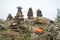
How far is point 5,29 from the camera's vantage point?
41312mm

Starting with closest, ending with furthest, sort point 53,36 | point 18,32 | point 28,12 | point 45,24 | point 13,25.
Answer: point 53,36 → point 18,32 → point 13,25 → point 45,24 → point 28,12

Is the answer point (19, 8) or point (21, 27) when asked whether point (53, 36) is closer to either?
point (21, 27)

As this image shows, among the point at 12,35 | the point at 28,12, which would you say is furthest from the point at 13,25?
the point at 28,12

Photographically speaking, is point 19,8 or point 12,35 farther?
point 19,8

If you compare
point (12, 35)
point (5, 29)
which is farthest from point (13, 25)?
point (12, 35)

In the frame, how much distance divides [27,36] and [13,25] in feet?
20.8

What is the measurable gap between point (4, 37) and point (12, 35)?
1.31m

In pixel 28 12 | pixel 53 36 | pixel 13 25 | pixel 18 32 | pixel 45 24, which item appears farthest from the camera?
pixel 28 12

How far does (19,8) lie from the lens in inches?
1919

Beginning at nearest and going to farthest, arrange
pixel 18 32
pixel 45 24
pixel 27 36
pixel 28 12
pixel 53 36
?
pixel 53 36 → pixel 27 36 → pixel 18 32 → pixel 45 24 → pixel 28 12

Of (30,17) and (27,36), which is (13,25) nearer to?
(27,36)

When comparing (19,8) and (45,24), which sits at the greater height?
(19,8)

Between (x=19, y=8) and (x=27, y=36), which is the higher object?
(x=19, y=8)

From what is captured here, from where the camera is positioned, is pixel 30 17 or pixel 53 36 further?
pixel 30 17
